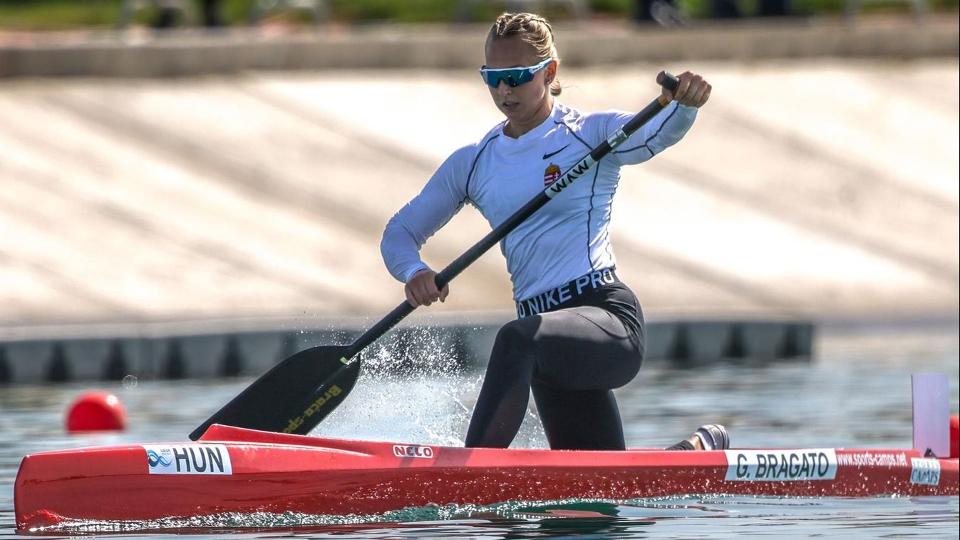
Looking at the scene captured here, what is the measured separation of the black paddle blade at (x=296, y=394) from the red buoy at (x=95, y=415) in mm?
3527

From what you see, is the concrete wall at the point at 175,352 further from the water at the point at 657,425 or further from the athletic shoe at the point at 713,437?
the athletic shoe at the point at 713,437

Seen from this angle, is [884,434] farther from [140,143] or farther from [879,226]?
[140,143]

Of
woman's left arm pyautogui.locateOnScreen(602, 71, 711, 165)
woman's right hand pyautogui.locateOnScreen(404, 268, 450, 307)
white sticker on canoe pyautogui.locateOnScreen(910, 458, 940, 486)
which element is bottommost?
white sticker on canoe pyautogui.locateOnScreen(910, 458, 940, 486)

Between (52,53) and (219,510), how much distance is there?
1558 cm

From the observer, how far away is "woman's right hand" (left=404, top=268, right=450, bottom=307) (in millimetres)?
7770

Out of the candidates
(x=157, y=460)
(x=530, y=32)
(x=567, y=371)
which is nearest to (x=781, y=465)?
(x=567, y=371)

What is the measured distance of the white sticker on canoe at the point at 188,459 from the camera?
7.32 metres

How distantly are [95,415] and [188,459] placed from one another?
4394 mm

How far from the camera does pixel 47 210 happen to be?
18.6 meters

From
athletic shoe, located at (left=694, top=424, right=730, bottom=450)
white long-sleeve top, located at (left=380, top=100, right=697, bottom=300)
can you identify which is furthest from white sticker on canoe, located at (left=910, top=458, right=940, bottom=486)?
white long-sleeve top, located at (left=380, top=100, right=697, bottom=300)

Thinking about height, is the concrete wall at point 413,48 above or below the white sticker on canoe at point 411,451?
above

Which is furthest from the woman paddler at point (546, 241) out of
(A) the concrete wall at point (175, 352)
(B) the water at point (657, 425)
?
(A) the concrete wall at point (175, 352)

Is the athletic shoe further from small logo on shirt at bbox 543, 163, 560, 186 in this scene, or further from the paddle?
small logo on shirt at bbox 543, 163, 560, 186

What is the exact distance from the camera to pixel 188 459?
24.1 ft
